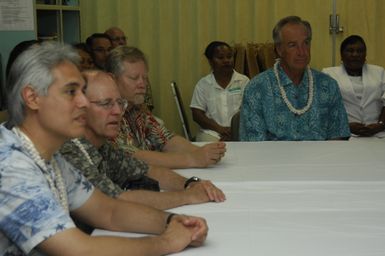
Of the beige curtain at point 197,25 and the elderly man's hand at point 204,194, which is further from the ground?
the beige curtain at point 197,25

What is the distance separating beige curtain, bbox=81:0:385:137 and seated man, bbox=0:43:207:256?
383cm

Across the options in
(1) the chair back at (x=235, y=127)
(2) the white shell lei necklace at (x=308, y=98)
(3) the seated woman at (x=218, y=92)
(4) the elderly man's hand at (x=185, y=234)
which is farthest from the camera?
(3) the seated woman at (x=218, y=92)

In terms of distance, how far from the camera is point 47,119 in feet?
5.44

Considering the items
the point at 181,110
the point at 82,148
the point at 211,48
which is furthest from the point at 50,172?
the point at 211,48

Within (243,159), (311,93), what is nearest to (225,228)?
(243,159)

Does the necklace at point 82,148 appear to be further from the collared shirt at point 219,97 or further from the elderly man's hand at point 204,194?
the collared shirt at point 219,97

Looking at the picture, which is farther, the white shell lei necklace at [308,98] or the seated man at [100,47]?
the seated man at [100,47]

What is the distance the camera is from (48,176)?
167cm

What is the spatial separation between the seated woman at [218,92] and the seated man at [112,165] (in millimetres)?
2585

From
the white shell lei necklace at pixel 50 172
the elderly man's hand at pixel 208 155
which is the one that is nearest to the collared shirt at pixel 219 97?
the elderly man's hand at pixel 208 155

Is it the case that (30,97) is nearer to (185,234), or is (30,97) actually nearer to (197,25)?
(185,234)

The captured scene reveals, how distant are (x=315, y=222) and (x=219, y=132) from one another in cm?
320

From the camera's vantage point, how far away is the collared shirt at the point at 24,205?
149cm

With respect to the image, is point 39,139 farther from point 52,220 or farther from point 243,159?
point 243,159
